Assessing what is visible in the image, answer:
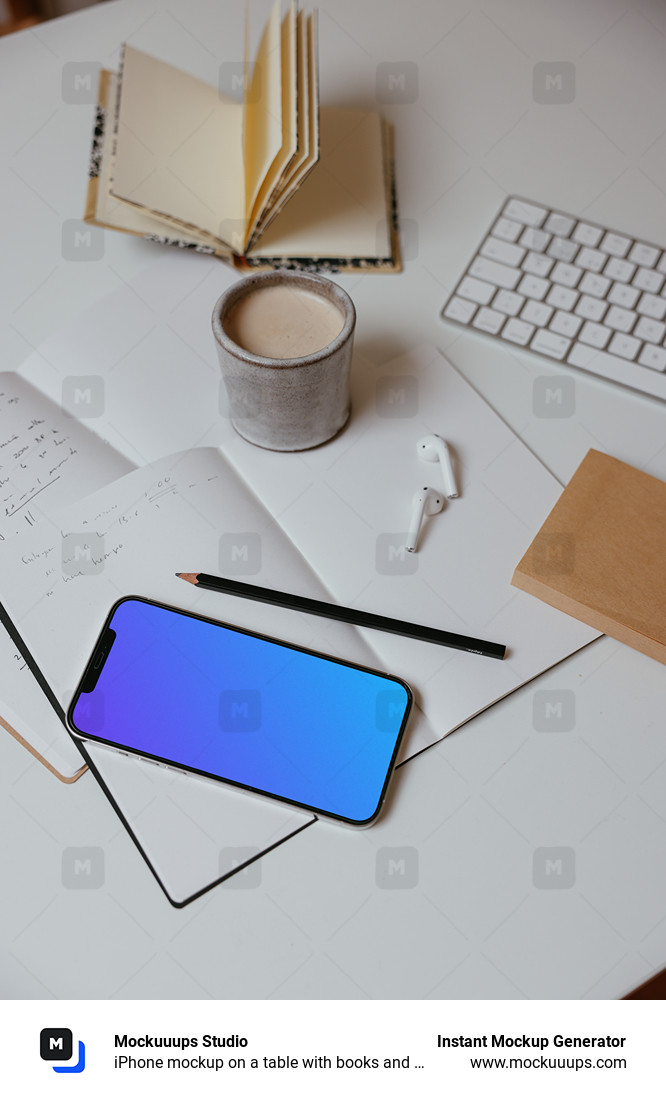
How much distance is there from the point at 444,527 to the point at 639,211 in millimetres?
414

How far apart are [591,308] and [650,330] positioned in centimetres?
6

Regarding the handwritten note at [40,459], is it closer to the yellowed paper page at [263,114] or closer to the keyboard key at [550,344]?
the yellowed paper page at [263,114]

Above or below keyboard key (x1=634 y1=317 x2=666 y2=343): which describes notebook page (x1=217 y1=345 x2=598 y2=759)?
below

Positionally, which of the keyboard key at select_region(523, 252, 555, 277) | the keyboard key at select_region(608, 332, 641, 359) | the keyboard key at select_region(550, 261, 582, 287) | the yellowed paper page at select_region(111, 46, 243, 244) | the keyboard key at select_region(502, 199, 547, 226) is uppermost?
the yellowed paper page at select_region(111, 46, 243, 244)

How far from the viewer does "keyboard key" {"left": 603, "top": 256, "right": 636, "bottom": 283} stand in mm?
788

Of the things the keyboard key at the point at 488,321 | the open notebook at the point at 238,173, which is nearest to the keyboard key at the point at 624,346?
the keyboard key at the point at 488,321

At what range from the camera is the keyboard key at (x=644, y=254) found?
31.3 inches

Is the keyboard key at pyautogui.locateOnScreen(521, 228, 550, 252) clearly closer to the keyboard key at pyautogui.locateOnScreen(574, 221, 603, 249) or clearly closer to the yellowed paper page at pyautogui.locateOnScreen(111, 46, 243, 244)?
the keyboard key at pyautogui.locateOnScreen(574, 221, 603, 249)

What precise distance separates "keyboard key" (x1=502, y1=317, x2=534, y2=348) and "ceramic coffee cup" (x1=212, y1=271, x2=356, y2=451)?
0.19 m

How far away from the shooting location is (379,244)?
0.81 meters

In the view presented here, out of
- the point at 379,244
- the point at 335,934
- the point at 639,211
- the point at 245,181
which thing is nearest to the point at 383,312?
the point at 379,244

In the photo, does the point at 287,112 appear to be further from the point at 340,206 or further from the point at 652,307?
the point at 652,307

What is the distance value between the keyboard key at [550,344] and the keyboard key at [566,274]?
6 cm
